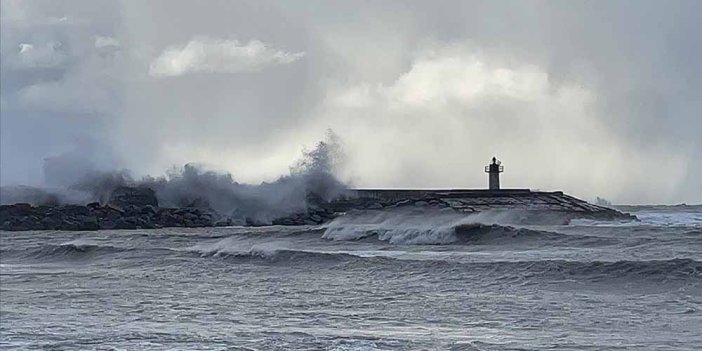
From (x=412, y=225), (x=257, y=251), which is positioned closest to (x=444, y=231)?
(x=412, y=225)

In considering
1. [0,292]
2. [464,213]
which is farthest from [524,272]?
[464,213]

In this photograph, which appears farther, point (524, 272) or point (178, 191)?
point (178, 191)

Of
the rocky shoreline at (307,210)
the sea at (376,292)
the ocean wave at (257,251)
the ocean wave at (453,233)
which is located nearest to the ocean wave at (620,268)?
the sea at (376,292)

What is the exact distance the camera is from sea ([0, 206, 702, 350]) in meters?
11.3

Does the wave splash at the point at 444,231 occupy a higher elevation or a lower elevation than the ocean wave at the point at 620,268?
higher

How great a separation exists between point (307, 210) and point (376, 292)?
3406cm

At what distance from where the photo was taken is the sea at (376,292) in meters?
11.3

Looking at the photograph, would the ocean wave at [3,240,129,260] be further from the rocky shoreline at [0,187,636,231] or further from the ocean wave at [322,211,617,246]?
the rocky shoreline at [0,187,636,231]

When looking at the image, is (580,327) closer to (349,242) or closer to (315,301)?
(315,301)

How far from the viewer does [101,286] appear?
1906 centimetres

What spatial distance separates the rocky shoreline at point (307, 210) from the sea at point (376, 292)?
9276 millimetres

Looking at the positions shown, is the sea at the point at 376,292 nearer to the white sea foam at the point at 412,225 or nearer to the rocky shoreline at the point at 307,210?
the white sea foam at the point at 412,225

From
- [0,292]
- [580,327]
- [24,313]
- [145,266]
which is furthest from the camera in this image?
[145,266]

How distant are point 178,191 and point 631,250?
34974 mm
